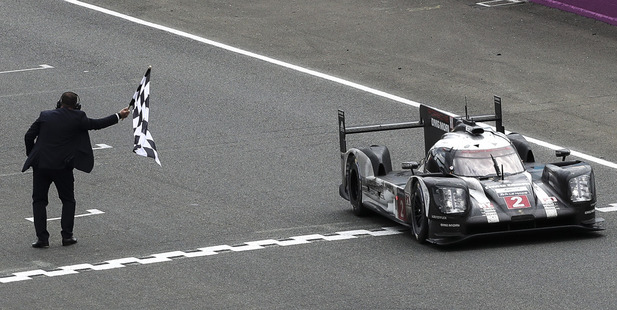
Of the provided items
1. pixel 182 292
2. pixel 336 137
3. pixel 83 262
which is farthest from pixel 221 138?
pixel 182 292

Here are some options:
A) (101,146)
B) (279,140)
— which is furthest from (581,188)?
(101,146)

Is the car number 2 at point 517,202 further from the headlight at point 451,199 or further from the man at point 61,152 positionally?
the man at point 61,152

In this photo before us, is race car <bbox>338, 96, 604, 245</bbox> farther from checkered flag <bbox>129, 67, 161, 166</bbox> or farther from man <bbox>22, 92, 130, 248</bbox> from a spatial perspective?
man <bbox>22, 92, 130, 248</bbox>

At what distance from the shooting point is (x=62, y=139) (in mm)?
16703

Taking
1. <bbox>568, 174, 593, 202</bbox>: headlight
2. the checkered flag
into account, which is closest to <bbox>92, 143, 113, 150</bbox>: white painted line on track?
the checkered flag

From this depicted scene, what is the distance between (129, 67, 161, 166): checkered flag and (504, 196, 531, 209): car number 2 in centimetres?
437

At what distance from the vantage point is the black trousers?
55.1 feet

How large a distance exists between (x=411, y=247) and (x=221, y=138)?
750cm

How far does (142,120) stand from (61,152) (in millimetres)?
1308

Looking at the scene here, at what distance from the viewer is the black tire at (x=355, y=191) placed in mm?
17984

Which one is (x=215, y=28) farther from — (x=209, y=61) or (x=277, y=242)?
(x=277, y=242)

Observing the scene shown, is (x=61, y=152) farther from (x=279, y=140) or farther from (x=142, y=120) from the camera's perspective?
(x=279, y=140)

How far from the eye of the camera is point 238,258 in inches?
627

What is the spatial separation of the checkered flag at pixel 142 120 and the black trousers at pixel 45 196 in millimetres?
1023
